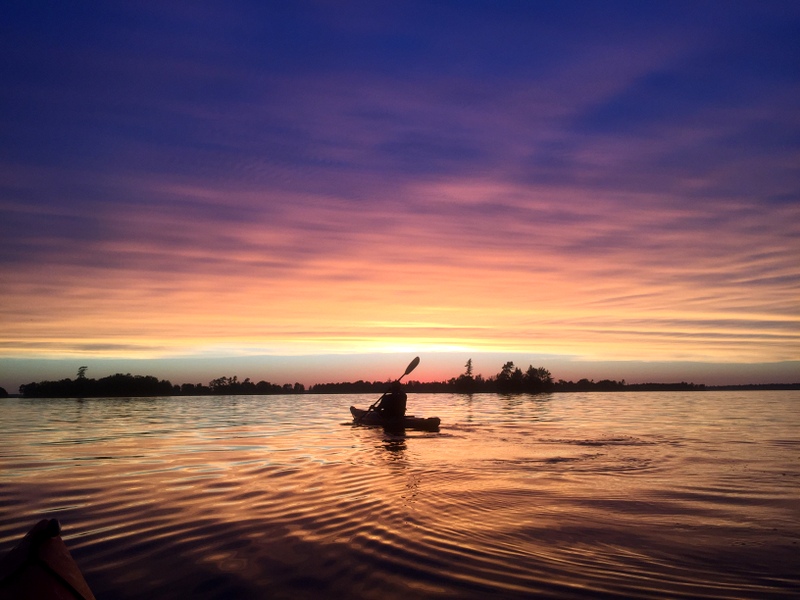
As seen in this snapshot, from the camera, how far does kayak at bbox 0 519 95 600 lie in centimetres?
471

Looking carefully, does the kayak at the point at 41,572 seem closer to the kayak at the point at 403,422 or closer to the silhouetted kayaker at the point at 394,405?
the kayak at the point at 403,422

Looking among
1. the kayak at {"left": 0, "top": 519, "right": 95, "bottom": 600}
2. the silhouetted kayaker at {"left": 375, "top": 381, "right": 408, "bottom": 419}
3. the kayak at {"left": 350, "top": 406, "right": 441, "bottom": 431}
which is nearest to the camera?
the kayak at {"left": 0, "top": 519, "right": 95, "bottom": 600}

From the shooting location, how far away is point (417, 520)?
10039mm

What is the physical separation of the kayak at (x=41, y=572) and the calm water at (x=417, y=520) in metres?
1.70

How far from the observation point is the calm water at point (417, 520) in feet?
22.9

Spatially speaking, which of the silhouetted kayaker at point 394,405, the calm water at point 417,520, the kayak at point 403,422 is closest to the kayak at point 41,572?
the calm water at point 417,520

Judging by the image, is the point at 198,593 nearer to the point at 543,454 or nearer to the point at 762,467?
the point at 543,454

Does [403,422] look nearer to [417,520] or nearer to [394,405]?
[394,405]

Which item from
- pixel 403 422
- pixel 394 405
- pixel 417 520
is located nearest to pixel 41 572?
pixel 417 520

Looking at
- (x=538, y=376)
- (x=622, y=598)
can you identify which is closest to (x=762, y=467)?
(x=622, y=598)

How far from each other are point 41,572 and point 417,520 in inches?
254

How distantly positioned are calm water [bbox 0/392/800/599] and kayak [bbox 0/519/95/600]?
1.70m

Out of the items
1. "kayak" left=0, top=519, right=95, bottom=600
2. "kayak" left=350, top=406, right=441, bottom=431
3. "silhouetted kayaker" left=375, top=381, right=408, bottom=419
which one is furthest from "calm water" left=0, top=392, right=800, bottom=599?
"silhouetted kayaker" left=375, top=381, right=408, bottom=419

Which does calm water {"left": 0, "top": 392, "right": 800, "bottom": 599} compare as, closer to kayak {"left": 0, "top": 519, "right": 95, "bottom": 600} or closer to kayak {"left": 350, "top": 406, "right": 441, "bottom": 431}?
kayak {"left": 0, "top": 519, "right": 95, "bottom": 600}
